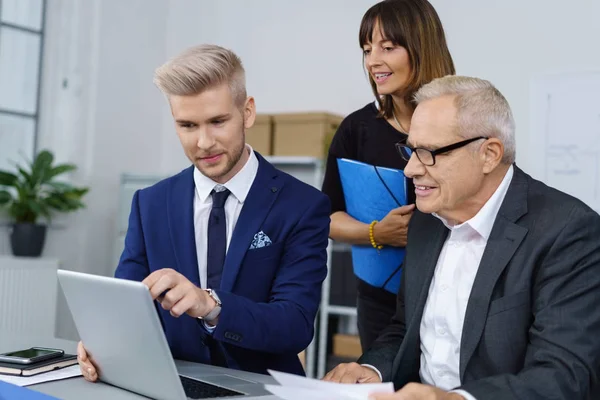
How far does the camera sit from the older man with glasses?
1.31 meters

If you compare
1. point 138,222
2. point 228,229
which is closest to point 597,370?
point 228,229

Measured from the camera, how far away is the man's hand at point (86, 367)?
4.51 feet

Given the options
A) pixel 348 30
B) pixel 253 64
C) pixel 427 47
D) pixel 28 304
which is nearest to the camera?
pixel 427 47

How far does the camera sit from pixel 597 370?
52.9 inches

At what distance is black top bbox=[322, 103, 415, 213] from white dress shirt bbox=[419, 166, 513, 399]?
46 cm

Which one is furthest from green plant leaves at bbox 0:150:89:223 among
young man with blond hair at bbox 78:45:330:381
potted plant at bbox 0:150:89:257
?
young man with blond hair at bbox 78:45:330:381

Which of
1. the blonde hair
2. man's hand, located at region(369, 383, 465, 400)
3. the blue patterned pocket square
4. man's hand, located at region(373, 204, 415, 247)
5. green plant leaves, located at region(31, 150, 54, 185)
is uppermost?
the blonde hair

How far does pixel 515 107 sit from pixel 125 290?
305cm

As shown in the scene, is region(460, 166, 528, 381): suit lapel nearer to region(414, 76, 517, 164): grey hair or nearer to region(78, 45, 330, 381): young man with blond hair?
region(414, 76, 517, 164): grey hair

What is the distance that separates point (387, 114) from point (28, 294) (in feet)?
8.93

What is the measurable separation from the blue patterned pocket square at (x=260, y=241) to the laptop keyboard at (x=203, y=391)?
0.37 m

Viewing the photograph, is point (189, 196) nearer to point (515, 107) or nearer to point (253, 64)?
point (515, 107)

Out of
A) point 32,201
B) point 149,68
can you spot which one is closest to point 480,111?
point 32,201

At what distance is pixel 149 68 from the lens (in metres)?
4.99
